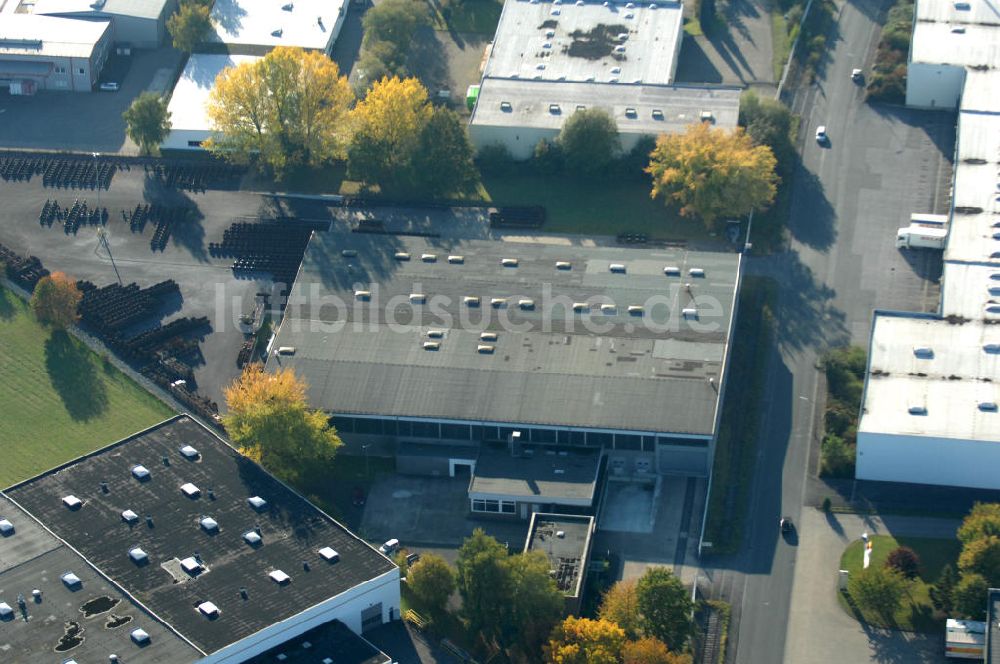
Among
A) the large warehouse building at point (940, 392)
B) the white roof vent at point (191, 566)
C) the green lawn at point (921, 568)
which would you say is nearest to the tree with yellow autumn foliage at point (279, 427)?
the white roof vent at point (191, 566)

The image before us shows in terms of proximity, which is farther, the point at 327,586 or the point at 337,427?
the point at 337,427

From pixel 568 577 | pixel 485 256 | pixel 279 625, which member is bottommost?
pixel 279 625

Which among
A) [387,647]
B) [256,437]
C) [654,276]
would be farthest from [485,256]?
[387,647]

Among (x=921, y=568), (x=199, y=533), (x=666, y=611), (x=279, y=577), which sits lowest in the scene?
(x=279, y=577)

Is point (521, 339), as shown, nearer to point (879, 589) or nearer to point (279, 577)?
point (279, 577)

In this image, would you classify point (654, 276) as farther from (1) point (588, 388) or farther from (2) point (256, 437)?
(2) point (256, 437)

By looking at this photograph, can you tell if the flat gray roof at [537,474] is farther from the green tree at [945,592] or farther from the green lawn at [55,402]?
the green lawn at [55,402]


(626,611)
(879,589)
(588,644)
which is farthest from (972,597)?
(588,644)

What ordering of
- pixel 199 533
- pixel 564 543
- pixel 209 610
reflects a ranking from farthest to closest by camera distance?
pixel 564 543 < pixel 199 533 < pixel 209 610
